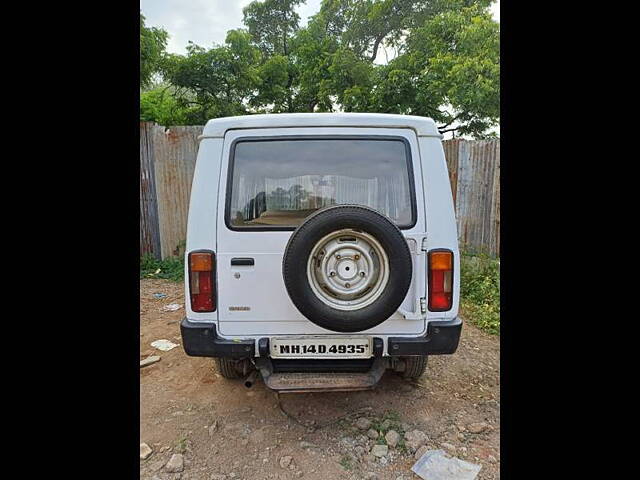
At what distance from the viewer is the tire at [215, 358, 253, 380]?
8.04 feet

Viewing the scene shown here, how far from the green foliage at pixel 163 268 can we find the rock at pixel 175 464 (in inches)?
143

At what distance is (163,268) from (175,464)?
160 inches

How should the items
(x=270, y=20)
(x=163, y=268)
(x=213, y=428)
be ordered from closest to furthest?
(x=213, y=428) → (x=163, y=268) → (x=270, y=20)

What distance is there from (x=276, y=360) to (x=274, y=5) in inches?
543

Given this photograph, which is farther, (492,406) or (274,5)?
(274,5)

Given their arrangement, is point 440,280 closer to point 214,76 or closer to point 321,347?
point 321,347

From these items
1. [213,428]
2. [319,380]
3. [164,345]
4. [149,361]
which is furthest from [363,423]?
[164,345]

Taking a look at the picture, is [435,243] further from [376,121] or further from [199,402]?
[199,402]

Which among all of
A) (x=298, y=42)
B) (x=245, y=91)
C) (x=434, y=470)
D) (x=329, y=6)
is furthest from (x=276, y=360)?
(x=329, y=6)

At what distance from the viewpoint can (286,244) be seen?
1.93 metres

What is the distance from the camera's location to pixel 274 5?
1234 cm

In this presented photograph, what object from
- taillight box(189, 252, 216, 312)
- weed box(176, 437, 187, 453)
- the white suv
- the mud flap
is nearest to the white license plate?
the white suv

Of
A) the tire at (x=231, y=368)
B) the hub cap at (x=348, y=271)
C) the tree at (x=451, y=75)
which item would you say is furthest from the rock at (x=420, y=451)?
the tree at (x=451, y=75)

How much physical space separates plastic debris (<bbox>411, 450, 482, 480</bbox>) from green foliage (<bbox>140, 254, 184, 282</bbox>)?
4412mm
